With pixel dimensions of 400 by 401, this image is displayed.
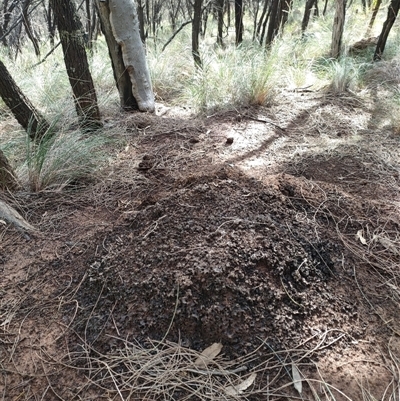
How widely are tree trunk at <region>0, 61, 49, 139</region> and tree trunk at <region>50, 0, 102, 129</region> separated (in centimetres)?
37

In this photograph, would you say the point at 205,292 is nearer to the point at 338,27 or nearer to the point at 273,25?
the point at 273,25

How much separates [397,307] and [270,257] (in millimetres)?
636

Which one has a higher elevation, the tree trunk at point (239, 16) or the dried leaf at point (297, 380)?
the tree trunk at point (239, 16)

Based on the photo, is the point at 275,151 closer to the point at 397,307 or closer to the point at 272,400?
the point at 397,307

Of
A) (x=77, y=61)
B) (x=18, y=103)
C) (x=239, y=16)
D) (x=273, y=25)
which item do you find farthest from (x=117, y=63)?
(x=239, y=16)

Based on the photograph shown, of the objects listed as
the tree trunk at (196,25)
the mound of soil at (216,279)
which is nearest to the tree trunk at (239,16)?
the tree trunk at (196,25)

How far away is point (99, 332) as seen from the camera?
1429 mm

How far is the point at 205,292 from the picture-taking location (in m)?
1.45

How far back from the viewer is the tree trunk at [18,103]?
267 centimetres

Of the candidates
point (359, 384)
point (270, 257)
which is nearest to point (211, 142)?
point (270, 257)

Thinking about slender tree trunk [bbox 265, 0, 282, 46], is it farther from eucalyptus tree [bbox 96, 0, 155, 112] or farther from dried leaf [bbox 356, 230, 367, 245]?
dried leaf [bbox 356, 230, 367, 245]

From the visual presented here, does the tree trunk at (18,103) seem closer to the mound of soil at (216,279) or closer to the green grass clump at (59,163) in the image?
the green grass clump at (59,163)

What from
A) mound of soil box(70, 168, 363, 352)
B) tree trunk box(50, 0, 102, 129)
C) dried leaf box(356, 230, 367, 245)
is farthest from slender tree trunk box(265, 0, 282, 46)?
mound of soil box(70, 168, 363, 352)

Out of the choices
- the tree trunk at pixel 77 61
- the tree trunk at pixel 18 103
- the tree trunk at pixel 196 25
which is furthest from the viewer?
the tree trunk at pixel 196 25
